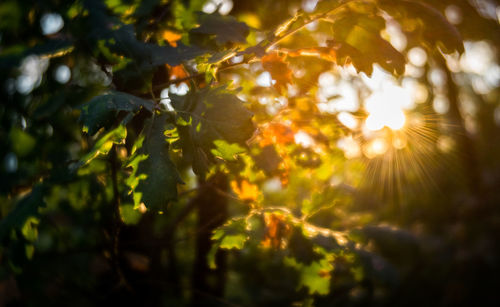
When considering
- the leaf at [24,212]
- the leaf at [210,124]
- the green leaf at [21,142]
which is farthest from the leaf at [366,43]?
the green leaf at [21,142]

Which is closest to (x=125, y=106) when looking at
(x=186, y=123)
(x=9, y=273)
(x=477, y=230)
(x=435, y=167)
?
(x=186, y=123)

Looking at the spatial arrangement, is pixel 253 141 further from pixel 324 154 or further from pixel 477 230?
pixel 477 230

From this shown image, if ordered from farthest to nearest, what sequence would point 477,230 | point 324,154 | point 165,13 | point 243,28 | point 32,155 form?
1. point 477,230
2. point 32,155
3. point 324,154
4. point 165,13
5. point 243,28

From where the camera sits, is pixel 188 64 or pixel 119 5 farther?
pixel 188 64

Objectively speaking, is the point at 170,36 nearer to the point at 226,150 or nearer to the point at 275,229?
the point at 226,150

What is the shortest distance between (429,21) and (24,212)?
1.74m

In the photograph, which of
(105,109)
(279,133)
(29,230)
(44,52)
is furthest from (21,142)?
(279,133)

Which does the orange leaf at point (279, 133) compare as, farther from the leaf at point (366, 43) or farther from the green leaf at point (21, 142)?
the green leaf at point (21, 142)

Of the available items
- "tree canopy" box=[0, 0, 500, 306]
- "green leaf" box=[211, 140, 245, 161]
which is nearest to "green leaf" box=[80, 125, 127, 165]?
"tree canopy" box=[0, 0, 500, 306]

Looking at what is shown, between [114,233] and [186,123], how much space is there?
0.66 metres

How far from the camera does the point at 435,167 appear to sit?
866 centimetres

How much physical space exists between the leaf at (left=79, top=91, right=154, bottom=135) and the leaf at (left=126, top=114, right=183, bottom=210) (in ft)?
0.31

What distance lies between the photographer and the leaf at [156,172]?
96 centimetres

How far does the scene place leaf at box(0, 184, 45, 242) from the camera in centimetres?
134
